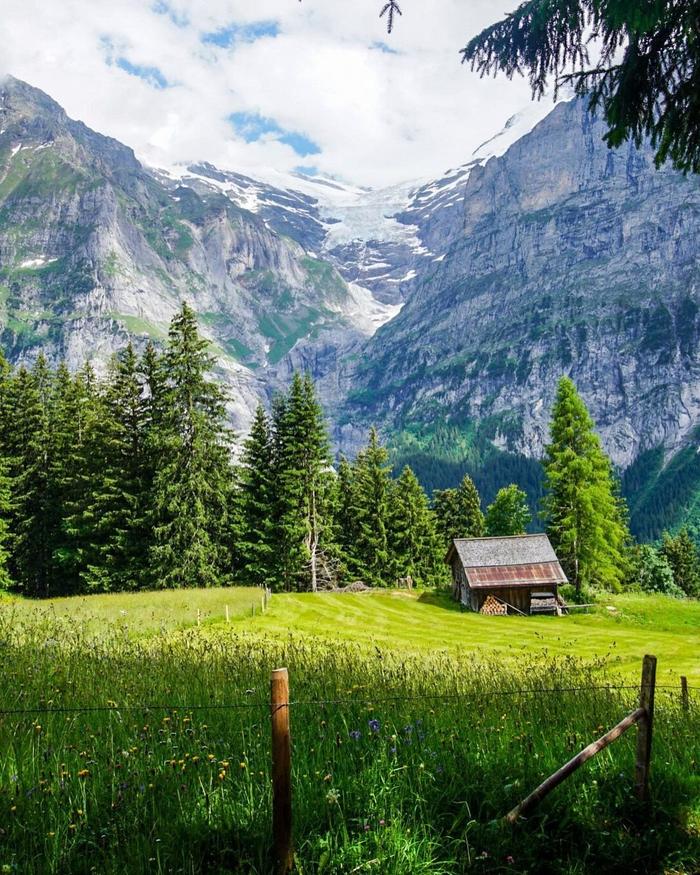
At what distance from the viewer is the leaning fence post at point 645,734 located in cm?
590

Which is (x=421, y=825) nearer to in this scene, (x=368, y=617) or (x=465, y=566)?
(x=368, y=617)

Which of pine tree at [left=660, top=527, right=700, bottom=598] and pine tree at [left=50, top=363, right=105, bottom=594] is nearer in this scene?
pine tree at [left=50, top=363, right=105, bottom=594]

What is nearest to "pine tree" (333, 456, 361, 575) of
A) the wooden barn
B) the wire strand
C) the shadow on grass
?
the shadow on grass

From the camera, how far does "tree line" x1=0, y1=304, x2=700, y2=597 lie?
39875 millimetres

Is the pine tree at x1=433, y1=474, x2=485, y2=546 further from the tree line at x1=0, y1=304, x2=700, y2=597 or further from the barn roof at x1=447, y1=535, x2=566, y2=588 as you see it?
the barn roof at x1=447, y1=535, x2=566, y2=588

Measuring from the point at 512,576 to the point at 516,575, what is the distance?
328mm

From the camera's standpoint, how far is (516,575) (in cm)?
4753

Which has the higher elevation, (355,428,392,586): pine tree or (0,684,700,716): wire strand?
(355,428,392,586): pine tree

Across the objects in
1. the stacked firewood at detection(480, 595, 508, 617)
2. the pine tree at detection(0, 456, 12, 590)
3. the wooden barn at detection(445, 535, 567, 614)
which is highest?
the pine tree at detection(0, 456, 12, 590)

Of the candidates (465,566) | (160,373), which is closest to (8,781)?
(160,373)

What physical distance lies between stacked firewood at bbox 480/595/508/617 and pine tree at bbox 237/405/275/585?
53.3 feet

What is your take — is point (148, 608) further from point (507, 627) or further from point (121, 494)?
point (507, 627)

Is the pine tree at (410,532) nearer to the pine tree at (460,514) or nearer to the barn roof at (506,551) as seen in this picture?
the barn roof at (506,551)

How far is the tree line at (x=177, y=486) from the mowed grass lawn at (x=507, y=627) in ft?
18.4
